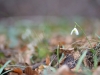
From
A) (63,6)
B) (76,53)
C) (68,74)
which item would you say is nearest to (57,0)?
(63,6)

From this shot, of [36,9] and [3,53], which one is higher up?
[36,9]

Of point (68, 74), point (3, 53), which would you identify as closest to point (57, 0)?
point (3, 53)

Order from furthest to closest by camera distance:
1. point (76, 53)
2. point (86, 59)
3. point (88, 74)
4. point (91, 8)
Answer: point (91, 8)
point (76, 53)
point (86, 59)
point (88, 74)

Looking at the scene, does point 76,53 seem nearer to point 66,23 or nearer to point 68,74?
point 68,74

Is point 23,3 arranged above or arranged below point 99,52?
above

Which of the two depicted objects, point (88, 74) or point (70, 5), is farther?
point (70, 5)

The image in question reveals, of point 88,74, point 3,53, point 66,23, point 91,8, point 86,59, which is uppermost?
point 91,8

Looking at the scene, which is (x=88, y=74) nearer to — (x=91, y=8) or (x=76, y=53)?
(x=76, y=53)

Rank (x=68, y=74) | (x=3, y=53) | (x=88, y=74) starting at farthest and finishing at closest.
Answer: (x=3, y=53) → (x=88, y=74) → (x=68, y=74)

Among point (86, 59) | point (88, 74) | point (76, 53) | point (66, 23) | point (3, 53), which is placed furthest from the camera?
point (66, 23)

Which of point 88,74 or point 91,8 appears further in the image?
point 91,8
